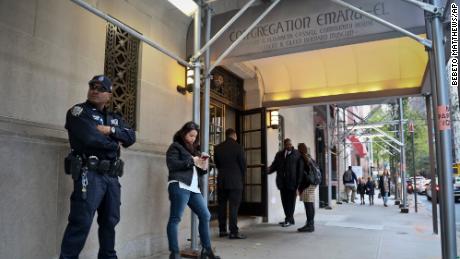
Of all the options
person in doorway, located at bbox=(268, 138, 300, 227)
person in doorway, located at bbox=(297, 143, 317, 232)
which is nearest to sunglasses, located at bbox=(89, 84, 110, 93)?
person in doorway, located at bbox=(268, 138, 300, 227)

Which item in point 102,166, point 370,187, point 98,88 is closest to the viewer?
point 102,166

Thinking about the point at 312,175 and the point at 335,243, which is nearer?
the point at 335,243

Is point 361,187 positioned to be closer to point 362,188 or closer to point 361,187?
point 361,187

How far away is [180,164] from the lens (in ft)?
14.5

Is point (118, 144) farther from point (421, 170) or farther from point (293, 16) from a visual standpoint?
point (421, 170)

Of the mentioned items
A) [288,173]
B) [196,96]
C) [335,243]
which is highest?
[196,96]

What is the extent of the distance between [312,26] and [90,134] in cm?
328

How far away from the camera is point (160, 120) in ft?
18.3

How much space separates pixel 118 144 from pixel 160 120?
1.99 metres

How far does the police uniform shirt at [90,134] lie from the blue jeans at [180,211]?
109cm

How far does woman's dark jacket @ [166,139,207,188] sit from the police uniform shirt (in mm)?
944

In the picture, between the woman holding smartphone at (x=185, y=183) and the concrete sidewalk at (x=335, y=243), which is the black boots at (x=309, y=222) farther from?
the woman holding smartphone at (x=185, y=183)

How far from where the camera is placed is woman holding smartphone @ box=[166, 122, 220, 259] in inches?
174

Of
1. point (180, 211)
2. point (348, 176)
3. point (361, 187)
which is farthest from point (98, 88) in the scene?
point (361, 187)
